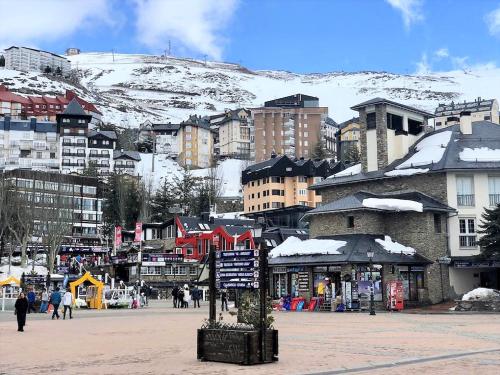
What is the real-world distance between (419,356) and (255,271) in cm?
386

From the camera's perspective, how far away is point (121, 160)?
485 feet

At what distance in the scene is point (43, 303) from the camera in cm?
4016

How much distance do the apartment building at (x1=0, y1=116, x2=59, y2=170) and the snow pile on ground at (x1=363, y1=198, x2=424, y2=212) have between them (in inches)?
4454

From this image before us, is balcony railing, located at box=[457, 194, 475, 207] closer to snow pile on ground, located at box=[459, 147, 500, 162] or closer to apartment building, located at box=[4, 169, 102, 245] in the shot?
snow pile on ground, located at box=[459, 147, 500, 162]

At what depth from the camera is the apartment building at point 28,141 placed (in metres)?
147

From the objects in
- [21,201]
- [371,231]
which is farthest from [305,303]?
[21,201]

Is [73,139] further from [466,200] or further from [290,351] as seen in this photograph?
[290,351]

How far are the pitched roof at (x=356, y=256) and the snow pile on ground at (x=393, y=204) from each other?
1.95 metres

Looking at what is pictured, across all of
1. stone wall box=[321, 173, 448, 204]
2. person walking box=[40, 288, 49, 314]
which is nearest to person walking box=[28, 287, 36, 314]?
person walking box=[40, 288, 49, 314]

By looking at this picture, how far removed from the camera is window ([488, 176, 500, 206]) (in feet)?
152

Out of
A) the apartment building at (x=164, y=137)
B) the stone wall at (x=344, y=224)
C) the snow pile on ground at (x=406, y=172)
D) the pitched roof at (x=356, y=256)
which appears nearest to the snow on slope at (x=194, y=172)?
the apartment building at (x=164, y=137)

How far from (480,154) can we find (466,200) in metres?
3.52

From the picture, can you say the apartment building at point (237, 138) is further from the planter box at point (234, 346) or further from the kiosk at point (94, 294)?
the planter box at point (234, 346)

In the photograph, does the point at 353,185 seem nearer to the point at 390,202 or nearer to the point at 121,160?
the point at 390,202
